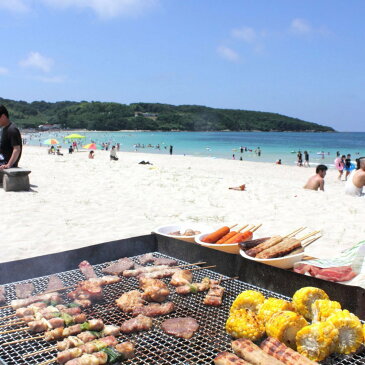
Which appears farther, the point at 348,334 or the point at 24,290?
the point at 24,290

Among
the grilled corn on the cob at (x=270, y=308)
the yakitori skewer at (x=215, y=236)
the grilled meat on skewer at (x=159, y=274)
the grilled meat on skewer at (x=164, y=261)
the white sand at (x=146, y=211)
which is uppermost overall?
the yakitori skewer at (x=215, y=236)

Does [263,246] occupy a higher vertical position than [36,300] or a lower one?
higher

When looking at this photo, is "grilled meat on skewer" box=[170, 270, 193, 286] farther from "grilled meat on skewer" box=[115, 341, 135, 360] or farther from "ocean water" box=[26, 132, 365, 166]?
"ocean water" box=[26, 132, 365, 166]

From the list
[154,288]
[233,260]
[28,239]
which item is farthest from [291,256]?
[28,239]

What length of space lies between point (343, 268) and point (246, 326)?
6.48ft

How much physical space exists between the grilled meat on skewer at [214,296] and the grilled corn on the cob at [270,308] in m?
0.53

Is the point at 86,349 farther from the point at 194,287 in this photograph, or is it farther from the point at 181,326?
the point at 194,287

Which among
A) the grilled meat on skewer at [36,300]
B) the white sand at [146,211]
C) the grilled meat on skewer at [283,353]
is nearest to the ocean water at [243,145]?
the white sand at [146,211]

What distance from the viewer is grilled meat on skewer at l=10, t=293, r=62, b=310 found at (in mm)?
3821

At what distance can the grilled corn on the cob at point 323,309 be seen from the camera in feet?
11.0

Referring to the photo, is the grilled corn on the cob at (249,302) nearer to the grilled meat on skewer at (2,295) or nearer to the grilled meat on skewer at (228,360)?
the grilled meat on skewer at (228,360)

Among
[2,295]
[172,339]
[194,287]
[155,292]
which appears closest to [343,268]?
[194,287]

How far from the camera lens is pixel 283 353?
9.39 feet

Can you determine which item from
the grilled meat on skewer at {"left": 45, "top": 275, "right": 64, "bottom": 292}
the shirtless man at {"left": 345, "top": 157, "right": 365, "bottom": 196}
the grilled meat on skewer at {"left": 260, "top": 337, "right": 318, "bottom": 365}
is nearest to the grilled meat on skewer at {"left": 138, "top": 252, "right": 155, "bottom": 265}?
the grilled meat on skewer at {"left": 45, "top": 275, "right": 64, "bottom": 292}
